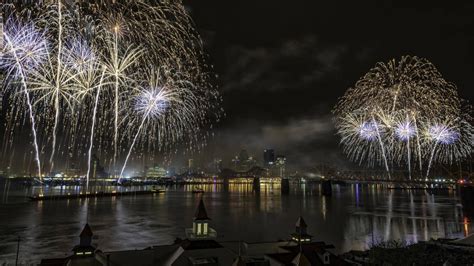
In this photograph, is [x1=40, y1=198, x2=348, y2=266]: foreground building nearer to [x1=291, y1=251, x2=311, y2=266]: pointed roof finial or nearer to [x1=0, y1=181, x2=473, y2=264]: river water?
[x1=291, y1=251, x2=311, y2=266]: pointed roof finial

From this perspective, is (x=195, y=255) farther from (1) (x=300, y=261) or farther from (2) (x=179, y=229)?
(2) (x=179, y=229)

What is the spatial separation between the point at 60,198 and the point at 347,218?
94.6 m

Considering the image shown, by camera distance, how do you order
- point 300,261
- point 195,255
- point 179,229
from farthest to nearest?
point 179,229
point 195,255
point 300,261

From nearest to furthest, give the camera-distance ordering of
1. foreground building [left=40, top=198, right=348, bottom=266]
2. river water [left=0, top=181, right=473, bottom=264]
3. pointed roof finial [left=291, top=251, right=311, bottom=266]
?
pointed roof finial [left=291, top=251, right=311, bottom=266] < foreground building [left=40, top=198, right=348, bottom=266] < river water [left=0, top=181, right=473, bottom=264]

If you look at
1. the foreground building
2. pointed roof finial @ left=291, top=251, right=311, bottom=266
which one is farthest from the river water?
pointed roof finial @ left=291, top=251, right=311, bottom=266

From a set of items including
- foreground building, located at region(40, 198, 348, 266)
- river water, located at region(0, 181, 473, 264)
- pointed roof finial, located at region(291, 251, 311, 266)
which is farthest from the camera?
river water, located at region(0, 181, 473, 264)

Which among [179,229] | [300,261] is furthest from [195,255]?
[179,229]

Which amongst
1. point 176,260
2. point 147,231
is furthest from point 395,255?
point 147,231

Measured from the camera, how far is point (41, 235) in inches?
2130

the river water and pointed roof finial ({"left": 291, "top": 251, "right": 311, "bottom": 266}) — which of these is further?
the river water

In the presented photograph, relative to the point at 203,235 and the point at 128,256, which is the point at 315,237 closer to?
the point at 203,235

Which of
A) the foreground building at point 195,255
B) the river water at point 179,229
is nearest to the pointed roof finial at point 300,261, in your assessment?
the foreground building at point 195,255

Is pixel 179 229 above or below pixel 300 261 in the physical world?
below

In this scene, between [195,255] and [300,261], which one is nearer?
[300,261]
